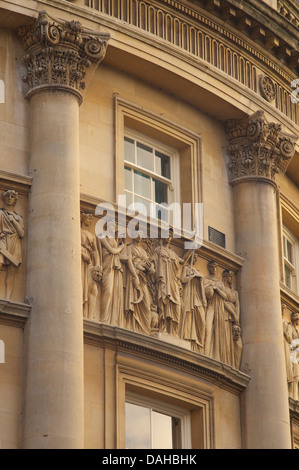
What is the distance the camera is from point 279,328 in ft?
100

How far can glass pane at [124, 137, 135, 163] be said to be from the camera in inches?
1197

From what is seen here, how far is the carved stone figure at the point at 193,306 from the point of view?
29328 millimetres

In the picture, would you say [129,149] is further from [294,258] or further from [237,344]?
[294,258]

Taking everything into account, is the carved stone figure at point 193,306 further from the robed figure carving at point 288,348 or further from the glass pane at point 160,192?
the robed figure carving at point 288,348

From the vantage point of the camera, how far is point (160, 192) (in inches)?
1216

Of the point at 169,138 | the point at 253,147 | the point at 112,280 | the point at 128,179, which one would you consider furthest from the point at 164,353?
the point at 253,147

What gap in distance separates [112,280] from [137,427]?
9.36 feet

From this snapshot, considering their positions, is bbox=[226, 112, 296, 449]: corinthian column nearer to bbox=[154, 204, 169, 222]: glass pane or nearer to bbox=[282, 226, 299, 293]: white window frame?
bbox=[154, 204, 169, 222]: glass pane

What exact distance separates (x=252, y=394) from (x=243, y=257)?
305 centimetres

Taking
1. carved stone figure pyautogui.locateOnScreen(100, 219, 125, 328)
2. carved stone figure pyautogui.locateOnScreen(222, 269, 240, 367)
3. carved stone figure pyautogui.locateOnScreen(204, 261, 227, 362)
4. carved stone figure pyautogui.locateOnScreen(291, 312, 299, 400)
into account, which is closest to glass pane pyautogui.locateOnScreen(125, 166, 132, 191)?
carved stone figure pyautogui.locateOnScreen(100, 219, 125, 328)

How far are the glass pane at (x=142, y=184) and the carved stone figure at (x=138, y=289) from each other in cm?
148

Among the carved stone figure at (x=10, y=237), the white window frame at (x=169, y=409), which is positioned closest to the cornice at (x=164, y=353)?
the white window frame at (x=169, y=409)
